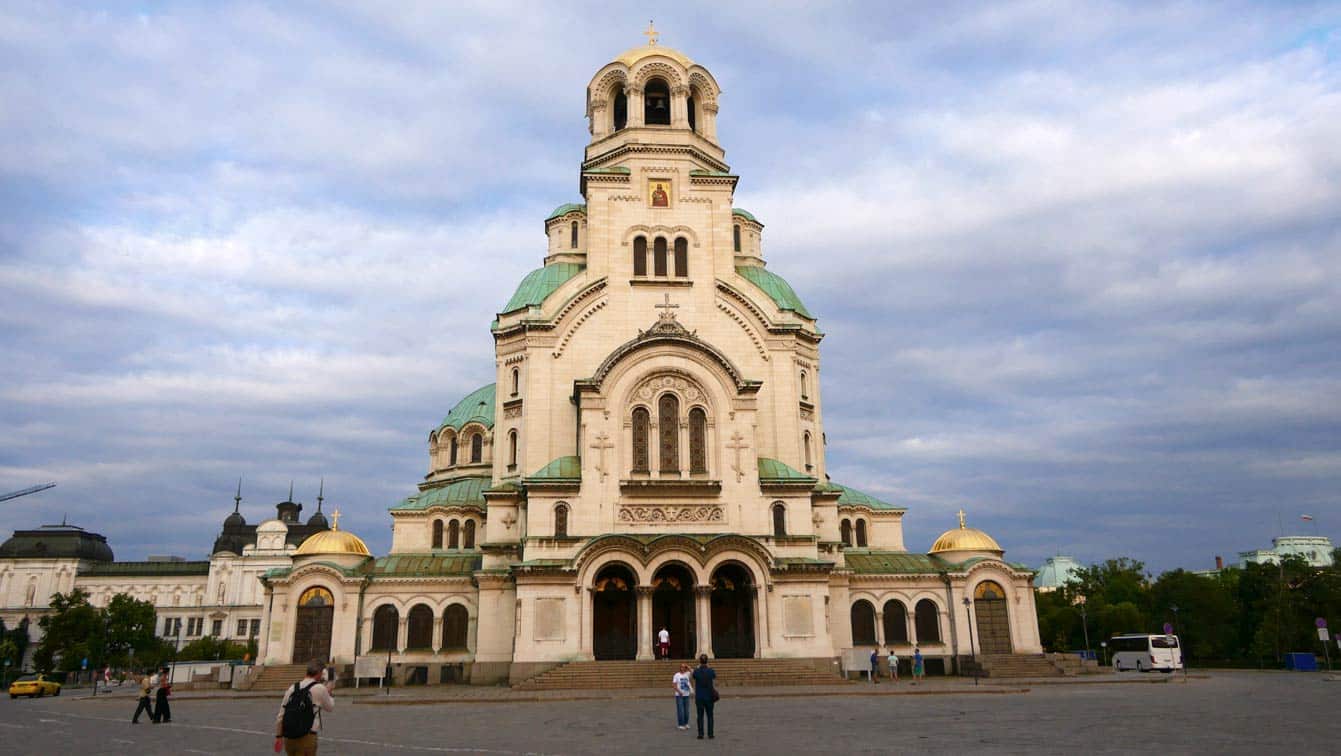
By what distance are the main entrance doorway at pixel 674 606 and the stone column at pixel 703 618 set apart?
2.20 meters

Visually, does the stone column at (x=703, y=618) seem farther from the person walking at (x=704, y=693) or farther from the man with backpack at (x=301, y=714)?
the man with backpack at (x=301, y=714)

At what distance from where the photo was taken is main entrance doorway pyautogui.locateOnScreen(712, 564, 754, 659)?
1486 inches

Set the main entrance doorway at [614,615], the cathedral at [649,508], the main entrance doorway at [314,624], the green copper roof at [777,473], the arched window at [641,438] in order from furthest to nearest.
Answer: the main entrance doorway at [314,624] < the green copper roof at [777,473] < the arched window at [641,438] < the main entrance doorway at [614,615] < the cathedral at [649,508]

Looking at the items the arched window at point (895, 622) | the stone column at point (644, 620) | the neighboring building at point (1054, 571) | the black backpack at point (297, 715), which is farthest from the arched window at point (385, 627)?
the neighboring building at point (1054, 571)

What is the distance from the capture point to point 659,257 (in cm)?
4372

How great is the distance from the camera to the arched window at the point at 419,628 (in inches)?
1582

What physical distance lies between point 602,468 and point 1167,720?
905 inches

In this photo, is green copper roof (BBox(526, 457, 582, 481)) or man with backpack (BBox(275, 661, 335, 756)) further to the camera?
green copper roof (BBox(526, 457, 582, 481))

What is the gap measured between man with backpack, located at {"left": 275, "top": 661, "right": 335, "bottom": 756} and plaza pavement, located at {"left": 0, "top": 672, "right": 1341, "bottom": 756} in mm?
5085

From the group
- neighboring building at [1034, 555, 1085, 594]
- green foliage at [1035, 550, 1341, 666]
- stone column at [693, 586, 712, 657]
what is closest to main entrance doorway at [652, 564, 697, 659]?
stone column at [693, 586, 712, 657]

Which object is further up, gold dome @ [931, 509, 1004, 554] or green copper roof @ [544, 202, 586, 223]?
green copper roof @ [544, 202, 586, 223]

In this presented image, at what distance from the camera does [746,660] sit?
34750 mm

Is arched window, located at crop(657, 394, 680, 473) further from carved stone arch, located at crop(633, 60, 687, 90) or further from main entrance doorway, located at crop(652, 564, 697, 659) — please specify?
carved stone arch, located at crop(633, 60, 687, 90)

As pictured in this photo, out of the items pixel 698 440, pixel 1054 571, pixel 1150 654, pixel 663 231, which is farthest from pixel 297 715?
pixel 1054 571
